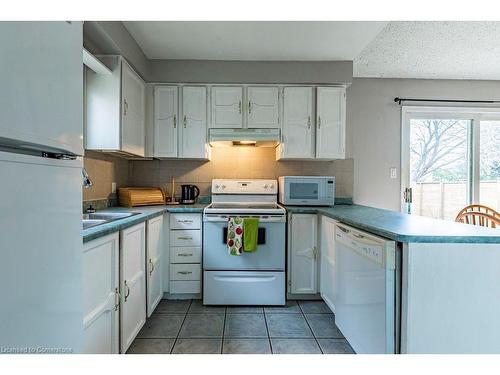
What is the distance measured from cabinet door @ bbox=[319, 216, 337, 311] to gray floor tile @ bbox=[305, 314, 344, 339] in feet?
0.35

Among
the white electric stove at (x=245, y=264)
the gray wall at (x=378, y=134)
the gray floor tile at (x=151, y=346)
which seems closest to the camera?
the gray floor tile at (x=151, y=346)

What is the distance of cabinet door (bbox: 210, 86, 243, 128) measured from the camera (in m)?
2.93

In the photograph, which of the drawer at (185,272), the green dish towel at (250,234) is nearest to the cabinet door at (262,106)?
the green dish towel at (250,234)

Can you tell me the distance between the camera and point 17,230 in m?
0.59

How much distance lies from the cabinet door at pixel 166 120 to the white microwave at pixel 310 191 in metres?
1.25

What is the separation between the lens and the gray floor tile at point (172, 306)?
247 cm

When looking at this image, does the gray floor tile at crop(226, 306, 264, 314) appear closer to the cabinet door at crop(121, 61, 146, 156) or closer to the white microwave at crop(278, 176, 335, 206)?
the white microwave at crop(278, 176, 335, 206)

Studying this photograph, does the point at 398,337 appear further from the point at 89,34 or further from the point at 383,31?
the point at 89,34

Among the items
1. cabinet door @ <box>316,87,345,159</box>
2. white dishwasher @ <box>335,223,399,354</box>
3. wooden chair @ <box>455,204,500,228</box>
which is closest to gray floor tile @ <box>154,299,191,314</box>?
white dishwasher @ <box>335,223,399,354</box>

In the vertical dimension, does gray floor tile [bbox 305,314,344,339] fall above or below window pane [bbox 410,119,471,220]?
below

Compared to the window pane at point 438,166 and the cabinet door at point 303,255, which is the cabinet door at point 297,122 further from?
the window pane at point 438,166
